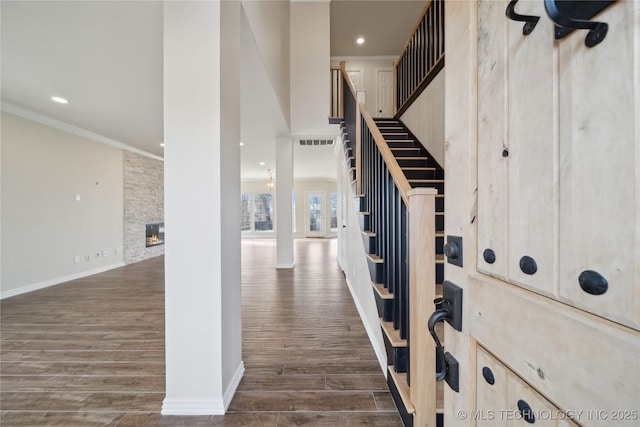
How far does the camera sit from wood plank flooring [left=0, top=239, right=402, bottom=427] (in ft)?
5.04

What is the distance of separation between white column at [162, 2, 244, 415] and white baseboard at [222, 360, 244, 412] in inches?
1.5

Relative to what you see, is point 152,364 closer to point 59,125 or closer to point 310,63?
point 59,125

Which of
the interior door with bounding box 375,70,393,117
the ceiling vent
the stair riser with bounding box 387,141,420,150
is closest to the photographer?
the stair riser with bounding box 387,141,420,150

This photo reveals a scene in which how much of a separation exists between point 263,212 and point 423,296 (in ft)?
36.1

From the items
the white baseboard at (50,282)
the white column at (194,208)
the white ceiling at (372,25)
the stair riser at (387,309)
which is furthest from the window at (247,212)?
the stair riser at (387,309)

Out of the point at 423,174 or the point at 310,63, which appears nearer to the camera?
the point at 423,174

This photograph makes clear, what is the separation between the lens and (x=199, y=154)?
1483 mm

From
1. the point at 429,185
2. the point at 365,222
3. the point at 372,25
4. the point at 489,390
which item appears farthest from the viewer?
the point at 372,25

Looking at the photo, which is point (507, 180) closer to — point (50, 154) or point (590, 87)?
point (590, 87)

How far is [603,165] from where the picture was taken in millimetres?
355

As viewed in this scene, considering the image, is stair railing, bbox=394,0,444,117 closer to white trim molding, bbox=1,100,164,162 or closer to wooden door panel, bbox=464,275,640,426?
wooden door panel, bbox=464,275,640,426

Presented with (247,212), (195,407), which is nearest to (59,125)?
(195,407)

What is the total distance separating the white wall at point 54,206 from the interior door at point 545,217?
5.65 metres

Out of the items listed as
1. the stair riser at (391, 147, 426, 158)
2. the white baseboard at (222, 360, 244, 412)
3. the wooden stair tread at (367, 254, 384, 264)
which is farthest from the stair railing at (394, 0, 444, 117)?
the white baseboard at (222, 360, 244, 412)
